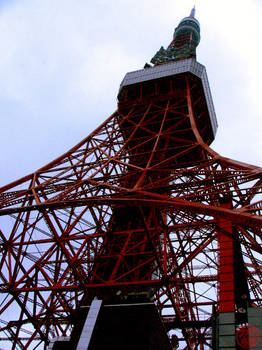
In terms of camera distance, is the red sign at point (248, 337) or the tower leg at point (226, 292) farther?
the tower leg at point (226, 292)

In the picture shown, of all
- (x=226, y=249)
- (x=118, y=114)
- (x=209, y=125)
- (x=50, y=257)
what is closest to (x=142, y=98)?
(x=118, y=114)

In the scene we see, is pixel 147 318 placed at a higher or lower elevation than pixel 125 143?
lower

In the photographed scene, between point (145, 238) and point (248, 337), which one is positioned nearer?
point (248, 337)

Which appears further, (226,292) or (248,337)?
(226,292)

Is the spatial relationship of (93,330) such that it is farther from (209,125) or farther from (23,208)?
(209,125)

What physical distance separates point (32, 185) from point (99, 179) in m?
3.30

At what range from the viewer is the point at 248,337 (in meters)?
14.5

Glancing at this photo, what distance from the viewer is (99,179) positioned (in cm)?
2188

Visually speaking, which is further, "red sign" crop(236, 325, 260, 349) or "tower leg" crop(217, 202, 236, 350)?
"tower leg" crop(217, 202, 236, 350)

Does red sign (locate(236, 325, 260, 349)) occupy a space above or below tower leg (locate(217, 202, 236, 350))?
below

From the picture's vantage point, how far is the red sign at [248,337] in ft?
45.5

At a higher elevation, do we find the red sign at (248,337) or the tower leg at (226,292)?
the tower leg at (226,292)

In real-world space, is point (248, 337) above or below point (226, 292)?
below

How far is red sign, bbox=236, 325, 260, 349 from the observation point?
13.9m
